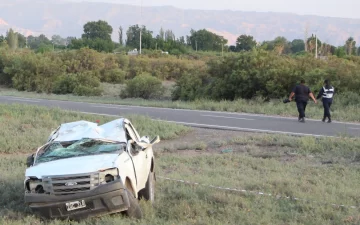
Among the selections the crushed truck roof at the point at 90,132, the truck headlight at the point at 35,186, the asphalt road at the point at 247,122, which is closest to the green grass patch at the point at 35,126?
the asphalt road at the point at 247,122

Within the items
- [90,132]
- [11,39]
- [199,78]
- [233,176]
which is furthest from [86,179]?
[11,39]

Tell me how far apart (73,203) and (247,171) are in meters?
5.53

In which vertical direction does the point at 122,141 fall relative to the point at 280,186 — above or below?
above

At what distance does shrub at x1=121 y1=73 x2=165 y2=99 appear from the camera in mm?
43156

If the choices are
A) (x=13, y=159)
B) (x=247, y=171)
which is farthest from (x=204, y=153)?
(x=13, y=159)

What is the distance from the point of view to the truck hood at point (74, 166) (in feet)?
25.0

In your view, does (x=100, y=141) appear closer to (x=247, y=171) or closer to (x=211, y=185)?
(x=211, y=185)

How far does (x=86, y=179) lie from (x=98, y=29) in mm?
122667

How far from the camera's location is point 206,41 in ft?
393

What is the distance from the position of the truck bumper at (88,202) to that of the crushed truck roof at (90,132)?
159cm

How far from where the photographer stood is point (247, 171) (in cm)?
1220

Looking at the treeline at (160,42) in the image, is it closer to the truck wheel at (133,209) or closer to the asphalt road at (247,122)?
the asphalt road at (247,122)

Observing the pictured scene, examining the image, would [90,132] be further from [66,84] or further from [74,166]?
[66,84]

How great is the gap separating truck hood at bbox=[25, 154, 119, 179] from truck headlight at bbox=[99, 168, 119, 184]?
7 cm
